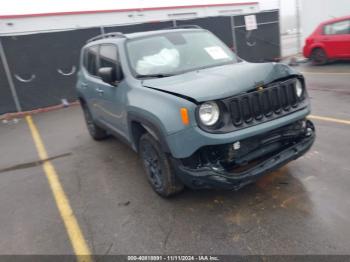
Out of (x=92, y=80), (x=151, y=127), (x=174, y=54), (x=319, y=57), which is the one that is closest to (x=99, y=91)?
(x=92, y=80)

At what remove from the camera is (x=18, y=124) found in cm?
936

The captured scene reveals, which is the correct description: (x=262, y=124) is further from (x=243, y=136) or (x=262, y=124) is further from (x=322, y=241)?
(x=322, y=241)

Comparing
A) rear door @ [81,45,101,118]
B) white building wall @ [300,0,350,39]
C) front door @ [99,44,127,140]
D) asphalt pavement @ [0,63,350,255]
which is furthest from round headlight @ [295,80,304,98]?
white building wall @ [300,0,350,39]

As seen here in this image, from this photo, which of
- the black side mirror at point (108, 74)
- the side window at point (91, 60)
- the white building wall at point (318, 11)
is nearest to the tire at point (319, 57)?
the white building wall at point (318, 11)

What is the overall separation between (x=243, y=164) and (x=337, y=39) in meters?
10.5

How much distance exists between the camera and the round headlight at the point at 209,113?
309cm

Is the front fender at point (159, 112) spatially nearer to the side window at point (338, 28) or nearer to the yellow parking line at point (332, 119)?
the yellow parking line at point (332, 119)

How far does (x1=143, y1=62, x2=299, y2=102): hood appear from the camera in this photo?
3.14 m

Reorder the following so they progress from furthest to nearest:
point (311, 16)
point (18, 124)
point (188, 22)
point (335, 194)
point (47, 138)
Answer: point (311, 16)
point (188, 22)
point (18, 124)
point (47, 138)
point (335, 194)

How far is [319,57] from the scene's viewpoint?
12.7 metres

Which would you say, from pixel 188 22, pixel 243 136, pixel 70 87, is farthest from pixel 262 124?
pixel 188 22

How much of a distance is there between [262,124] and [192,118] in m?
0.72

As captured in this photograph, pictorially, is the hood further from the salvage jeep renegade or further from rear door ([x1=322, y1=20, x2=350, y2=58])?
rear door ([x1=322, y1=20, x2=350, y2=58])

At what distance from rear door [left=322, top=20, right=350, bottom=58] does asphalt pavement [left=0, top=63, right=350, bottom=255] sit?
722cm
